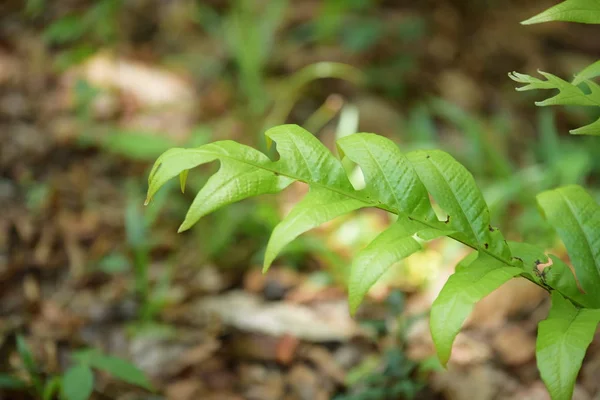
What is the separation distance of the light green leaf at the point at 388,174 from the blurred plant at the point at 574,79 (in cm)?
22

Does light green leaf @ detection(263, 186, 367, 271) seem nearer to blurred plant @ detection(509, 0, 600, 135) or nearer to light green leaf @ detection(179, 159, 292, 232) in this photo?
light green leaf @ detection(179, 159, 292, 232)

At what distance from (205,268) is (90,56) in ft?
4.49

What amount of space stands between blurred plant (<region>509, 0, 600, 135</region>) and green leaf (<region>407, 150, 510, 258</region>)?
175mm

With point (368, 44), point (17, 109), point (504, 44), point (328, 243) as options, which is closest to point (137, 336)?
point (328, 243)

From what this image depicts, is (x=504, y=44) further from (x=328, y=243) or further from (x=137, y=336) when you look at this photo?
(x=137, y=336)

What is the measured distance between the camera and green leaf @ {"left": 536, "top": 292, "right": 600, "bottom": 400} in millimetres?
732

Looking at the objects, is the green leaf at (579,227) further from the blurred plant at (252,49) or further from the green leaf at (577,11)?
the blurred plant at (252,49)

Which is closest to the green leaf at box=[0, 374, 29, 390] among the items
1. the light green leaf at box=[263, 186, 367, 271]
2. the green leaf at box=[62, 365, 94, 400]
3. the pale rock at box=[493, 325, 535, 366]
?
the green leaf at box=[62, 365, 94, 400]

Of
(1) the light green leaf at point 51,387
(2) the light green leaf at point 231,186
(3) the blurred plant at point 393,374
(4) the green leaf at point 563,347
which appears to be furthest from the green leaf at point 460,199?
(1) the light green leaf at point 51,387

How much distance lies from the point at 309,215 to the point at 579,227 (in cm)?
51

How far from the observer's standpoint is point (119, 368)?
1316 millimetres

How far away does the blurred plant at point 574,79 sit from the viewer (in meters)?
0.84

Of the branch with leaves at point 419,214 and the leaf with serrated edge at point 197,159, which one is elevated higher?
the leaf with serrated edge at point 197,159

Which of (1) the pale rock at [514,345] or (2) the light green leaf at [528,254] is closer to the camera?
(2) the light green leaf at [528,254]
